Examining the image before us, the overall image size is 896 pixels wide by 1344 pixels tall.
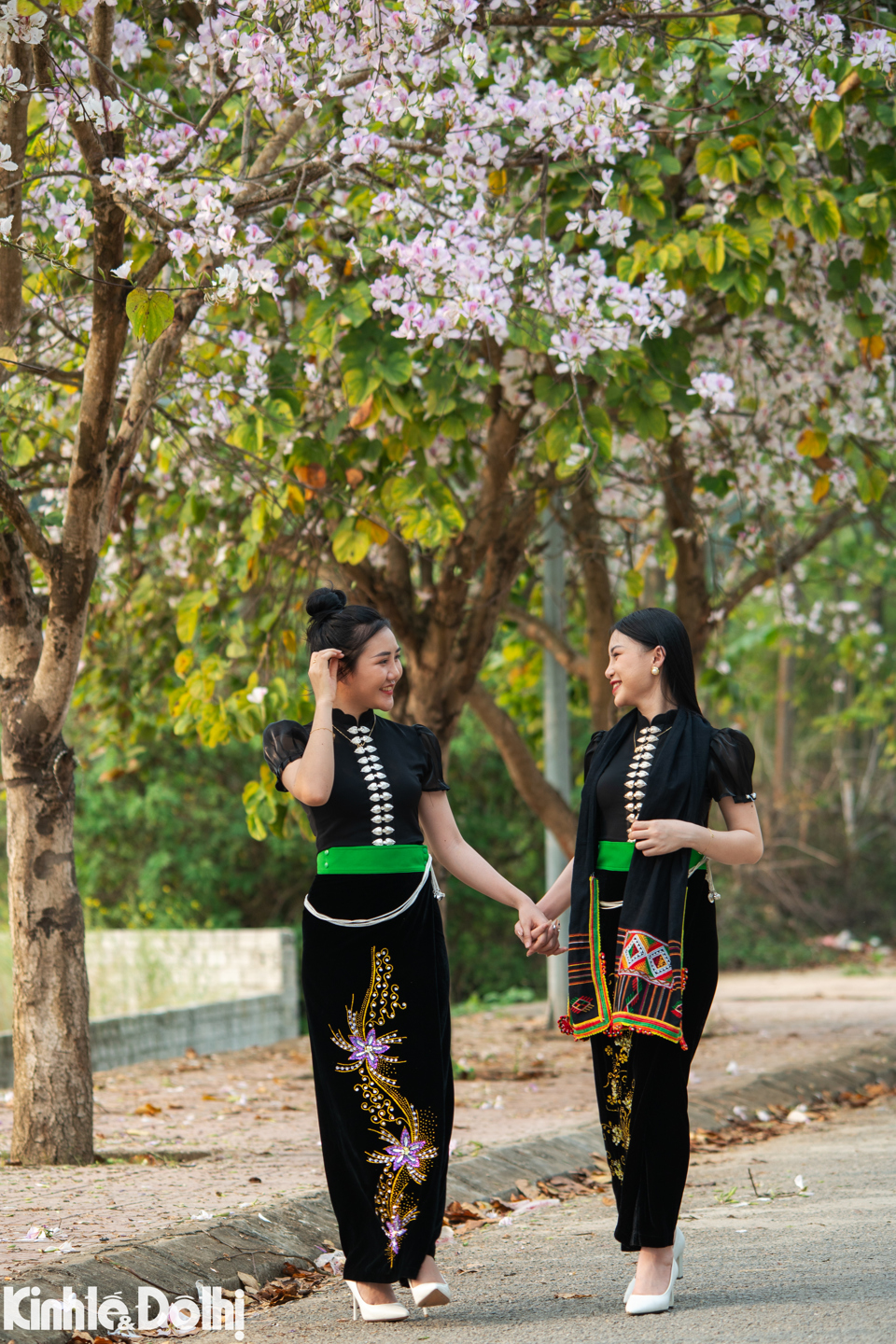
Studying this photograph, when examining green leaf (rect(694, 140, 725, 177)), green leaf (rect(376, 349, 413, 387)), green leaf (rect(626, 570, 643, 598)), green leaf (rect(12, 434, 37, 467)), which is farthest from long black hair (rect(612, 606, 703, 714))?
green leaf (rect(626, 570, 643, 598))

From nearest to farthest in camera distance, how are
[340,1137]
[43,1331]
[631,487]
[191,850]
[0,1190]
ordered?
[43,1331]
[340,1137]
[0,1190]
[631,487]
[191,850]

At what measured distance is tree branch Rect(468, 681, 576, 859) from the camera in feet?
33.0

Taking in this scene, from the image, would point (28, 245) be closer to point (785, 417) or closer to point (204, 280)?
point (204, 280)

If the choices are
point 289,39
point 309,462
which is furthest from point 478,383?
point 289,39

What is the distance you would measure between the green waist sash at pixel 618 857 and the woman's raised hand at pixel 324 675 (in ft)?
2.80

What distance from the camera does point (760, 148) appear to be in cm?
611

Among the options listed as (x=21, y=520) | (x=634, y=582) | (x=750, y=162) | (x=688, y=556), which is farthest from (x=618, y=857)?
(x=688, y=556)

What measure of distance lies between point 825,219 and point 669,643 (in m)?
2.80

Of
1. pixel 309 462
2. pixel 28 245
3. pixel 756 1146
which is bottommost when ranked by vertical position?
pixel 756 1146

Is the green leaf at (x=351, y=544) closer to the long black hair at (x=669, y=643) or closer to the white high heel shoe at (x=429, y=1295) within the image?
the long black hair at (x=669, y=643)

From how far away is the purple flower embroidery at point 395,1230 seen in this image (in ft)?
12.7

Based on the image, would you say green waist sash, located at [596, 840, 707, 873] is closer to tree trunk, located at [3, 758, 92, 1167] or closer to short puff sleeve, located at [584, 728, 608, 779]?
short puff sleeve, located at [584, 728, 608, 779]

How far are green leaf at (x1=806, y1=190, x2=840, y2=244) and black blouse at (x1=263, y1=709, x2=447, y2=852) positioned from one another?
3.14 m

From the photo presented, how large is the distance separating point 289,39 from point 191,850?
464 inches
